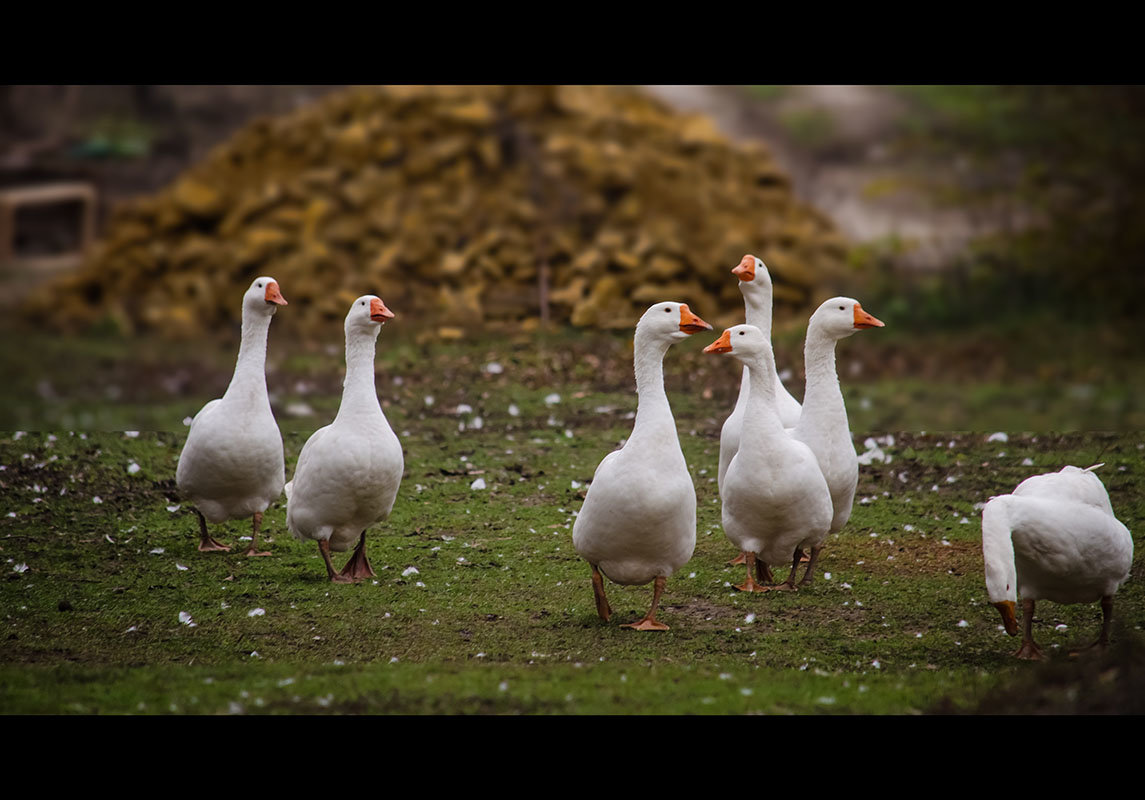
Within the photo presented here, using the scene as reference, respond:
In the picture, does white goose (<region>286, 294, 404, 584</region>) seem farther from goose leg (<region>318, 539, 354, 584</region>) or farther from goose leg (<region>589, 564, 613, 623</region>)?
goose leg (<region>589, 564, 613, 623</region>)

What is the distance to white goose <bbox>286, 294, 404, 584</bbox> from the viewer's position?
244 inches

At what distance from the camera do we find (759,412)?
6043mm

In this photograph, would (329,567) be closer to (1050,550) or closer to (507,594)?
(507,594)

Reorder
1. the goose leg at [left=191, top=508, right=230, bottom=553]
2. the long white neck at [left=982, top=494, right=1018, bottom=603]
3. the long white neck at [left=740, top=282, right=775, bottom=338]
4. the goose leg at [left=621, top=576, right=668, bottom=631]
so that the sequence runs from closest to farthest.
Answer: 1. the long white neck at [left=982, top=494, right=1018, bottom=603]
2. the goose leg at [left=621, top=576, right=668, bottom=631]
3. the goose leg at [left=191, top=508, right=230, bottom=553]
4. the long white neck at [left=740, top=282, right=775, bottom=338]

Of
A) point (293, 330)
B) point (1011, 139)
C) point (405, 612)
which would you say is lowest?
point (405, 612)

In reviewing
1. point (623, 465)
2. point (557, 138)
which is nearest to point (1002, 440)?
point (623, 465)

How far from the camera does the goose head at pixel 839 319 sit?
21.3 feet

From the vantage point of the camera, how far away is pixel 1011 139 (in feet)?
49.1

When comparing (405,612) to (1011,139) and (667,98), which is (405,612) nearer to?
(667,98)

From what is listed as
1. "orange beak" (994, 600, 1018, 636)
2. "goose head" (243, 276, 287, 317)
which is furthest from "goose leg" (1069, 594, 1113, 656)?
"goose head" (243, 276, 287, 317)

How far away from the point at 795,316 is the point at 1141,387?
344 centimetres

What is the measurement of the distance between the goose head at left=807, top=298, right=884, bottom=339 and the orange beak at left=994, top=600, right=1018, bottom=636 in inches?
71.4

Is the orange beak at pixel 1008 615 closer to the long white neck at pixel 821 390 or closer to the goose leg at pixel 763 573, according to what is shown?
the goose leg at pixel 763 573

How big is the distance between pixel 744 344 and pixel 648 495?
103 centimetres
